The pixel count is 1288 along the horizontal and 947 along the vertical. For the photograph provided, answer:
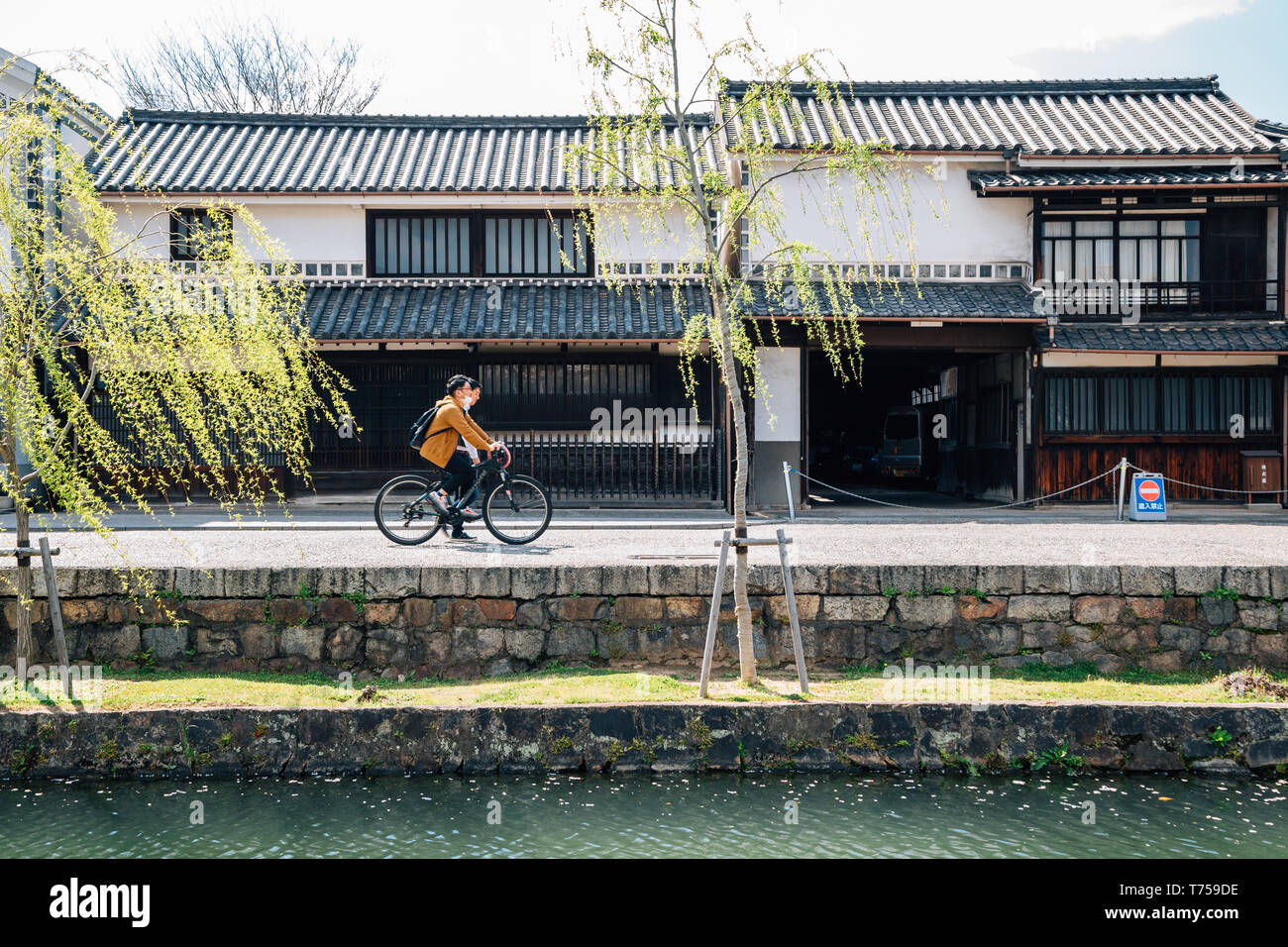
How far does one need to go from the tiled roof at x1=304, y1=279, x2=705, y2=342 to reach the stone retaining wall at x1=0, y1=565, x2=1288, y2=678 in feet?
30.5

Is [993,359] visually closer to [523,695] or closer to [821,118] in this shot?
[821,118]

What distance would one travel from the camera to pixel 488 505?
464 inches

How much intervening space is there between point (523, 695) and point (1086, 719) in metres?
4.19

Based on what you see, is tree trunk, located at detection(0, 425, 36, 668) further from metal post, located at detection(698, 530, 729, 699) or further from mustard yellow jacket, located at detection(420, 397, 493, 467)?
metal post, located at detection(698, 530, 729, 699)

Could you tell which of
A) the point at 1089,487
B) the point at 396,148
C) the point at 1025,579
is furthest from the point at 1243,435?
the point at 396,148

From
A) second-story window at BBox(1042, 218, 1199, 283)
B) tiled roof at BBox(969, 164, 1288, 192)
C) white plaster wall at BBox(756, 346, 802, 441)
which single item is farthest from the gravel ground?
tiled roof at BBox(969, 164, 1288, 192)

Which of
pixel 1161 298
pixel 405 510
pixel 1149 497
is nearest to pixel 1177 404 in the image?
pixel 1161 298

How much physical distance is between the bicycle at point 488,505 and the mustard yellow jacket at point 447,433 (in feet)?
1.10

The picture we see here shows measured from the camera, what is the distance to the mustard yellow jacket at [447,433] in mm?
11367

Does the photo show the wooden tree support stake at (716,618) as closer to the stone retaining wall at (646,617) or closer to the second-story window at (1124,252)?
the stone retaining wall at (646,617)

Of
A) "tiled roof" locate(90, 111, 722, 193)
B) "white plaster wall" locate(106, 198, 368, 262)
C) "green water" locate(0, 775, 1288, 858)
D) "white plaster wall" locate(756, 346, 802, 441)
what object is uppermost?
"tiled roof" locate(90, 111, 722, 193)

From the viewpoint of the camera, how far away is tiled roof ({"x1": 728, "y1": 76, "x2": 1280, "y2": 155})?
62.2 feet

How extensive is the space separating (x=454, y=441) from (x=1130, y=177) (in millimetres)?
13658

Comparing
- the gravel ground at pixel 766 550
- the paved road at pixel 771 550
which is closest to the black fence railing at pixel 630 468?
the paved road at pixel 771 550
